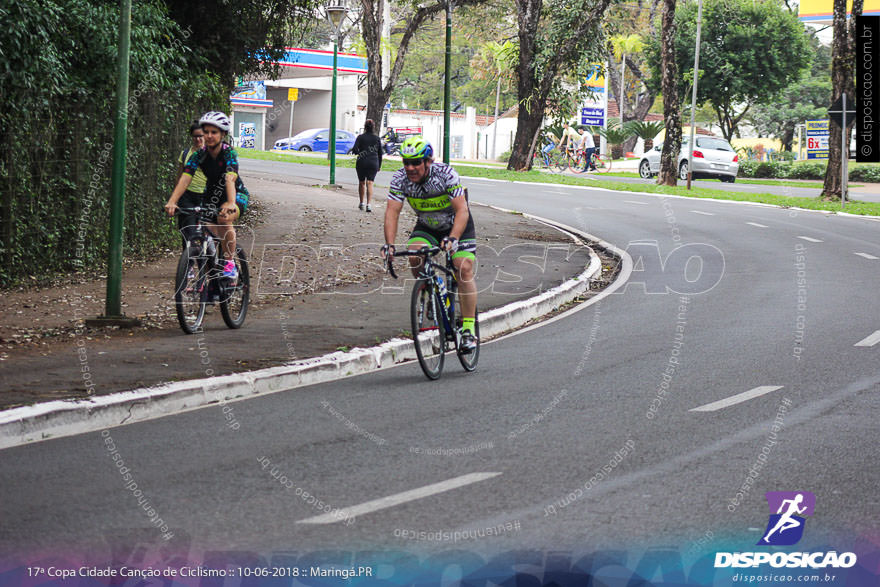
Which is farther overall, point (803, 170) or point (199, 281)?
point (803, 170)

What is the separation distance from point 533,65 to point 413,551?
41015 millimetres

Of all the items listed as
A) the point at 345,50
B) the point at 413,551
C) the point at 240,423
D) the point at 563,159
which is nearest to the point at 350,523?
the point at 413,551

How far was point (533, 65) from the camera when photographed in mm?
44812

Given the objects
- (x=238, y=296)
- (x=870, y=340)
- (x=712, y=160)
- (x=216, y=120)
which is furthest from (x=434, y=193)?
(x=712, y=160)

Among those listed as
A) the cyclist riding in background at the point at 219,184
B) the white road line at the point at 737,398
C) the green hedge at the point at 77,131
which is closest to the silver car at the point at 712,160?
the green hedge at the point at 77,131

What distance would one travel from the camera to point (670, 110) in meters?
40.4

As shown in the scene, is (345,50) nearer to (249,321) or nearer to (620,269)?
(620,269)

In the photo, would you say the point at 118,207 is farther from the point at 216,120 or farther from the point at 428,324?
the point at 428,324

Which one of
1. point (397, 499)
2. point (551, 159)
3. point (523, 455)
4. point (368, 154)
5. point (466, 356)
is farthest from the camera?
point (551, 159)

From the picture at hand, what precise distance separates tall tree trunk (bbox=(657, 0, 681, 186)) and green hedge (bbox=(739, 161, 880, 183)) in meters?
12.7

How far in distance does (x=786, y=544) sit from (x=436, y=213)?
516 centimetres

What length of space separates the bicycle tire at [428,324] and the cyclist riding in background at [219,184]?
2560 millimetres

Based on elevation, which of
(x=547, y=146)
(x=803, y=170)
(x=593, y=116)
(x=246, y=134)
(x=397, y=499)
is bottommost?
(x=397, y=499)

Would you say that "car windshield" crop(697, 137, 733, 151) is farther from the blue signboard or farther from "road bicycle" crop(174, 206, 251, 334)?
"road bicycle" crop(174, 206, 251, 334)
